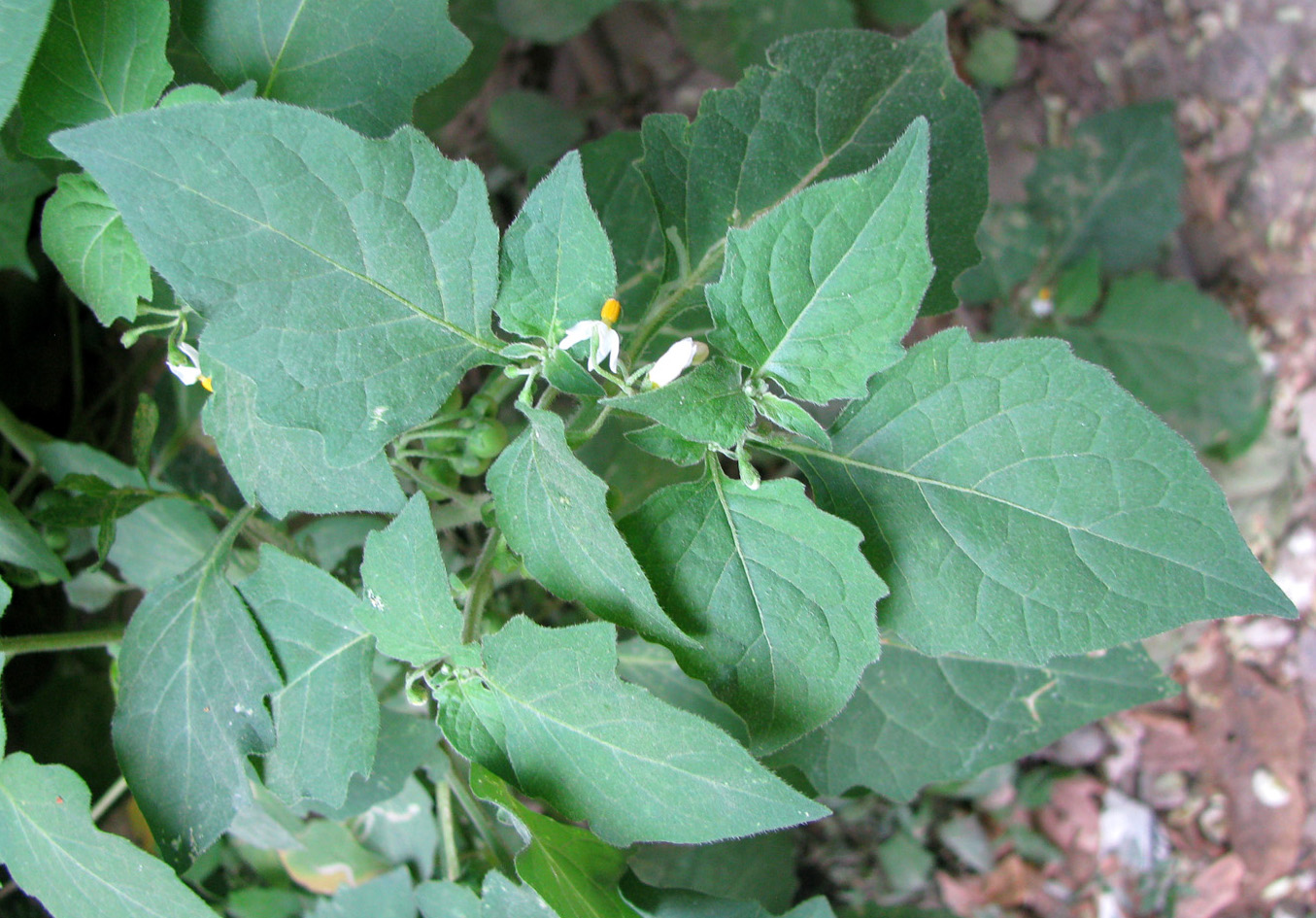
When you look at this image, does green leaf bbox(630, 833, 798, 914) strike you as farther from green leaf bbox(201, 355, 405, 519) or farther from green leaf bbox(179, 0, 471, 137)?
green leaf bbox(179, 0, 471, 137)

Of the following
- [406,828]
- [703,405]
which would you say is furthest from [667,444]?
[406,828]

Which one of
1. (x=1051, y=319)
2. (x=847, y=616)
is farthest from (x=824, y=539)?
(x=1051, y=319)

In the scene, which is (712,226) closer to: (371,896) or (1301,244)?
(371,896)

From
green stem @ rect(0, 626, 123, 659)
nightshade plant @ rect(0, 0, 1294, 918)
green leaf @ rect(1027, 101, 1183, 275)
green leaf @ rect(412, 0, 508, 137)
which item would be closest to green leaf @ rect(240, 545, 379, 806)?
nightshade plant @ rect(0, 0, 1294, 918)

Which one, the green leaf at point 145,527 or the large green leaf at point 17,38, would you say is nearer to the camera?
the large green leaf at point 17,38

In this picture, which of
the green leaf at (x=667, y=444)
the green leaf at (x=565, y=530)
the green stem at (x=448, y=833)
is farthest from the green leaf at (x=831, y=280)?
the green stem at (x=448, y=833)

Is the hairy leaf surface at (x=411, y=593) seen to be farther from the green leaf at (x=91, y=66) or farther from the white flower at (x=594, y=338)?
the green leaf at (x=91, y=66)

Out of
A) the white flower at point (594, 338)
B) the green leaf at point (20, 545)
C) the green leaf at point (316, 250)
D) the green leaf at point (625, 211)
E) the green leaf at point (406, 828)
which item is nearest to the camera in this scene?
the green leaf at point (316, 250)

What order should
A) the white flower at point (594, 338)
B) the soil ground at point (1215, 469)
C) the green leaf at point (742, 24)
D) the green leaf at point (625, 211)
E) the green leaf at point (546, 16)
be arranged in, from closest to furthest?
the white flower at point (594, 338), the green leaf at point (625, 211), the green leaf at point (546, 16), the green leaf at point (742, 24), the soil ground at point (1215, 469)
